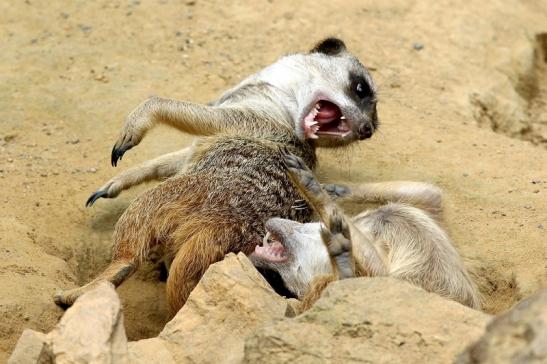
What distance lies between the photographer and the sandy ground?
14.2 ft

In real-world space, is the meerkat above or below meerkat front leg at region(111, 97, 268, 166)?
below

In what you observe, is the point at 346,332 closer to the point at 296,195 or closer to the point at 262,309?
the point at 262,309

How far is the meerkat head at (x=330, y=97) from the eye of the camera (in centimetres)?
468

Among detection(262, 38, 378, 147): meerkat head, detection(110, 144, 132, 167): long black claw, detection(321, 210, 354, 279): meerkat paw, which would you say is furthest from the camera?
detection(262, 38, 378, 147): meerkat head

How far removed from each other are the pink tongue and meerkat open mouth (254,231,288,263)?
101 centimetres

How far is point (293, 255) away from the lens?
13.0ft

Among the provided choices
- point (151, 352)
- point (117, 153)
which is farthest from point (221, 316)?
point (117, 153)

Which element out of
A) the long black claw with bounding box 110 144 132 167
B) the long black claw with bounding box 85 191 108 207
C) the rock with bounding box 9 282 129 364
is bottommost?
the long black claw with bounding box 85 191 108 207

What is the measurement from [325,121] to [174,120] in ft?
2.72

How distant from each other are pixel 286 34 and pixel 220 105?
1.53 m

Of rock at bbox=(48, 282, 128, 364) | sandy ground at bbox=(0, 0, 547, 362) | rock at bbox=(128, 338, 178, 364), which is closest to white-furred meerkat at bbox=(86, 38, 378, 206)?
sandy ground at bbox=(0, 0, 547, 362)

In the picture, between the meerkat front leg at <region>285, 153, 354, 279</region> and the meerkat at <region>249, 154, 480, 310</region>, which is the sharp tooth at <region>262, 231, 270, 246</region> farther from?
the meerkat front leg at <region>285, 153, 354, 279</region>

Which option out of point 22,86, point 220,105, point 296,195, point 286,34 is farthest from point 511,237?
point 22,86

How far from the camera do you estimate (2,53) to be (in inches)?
228
